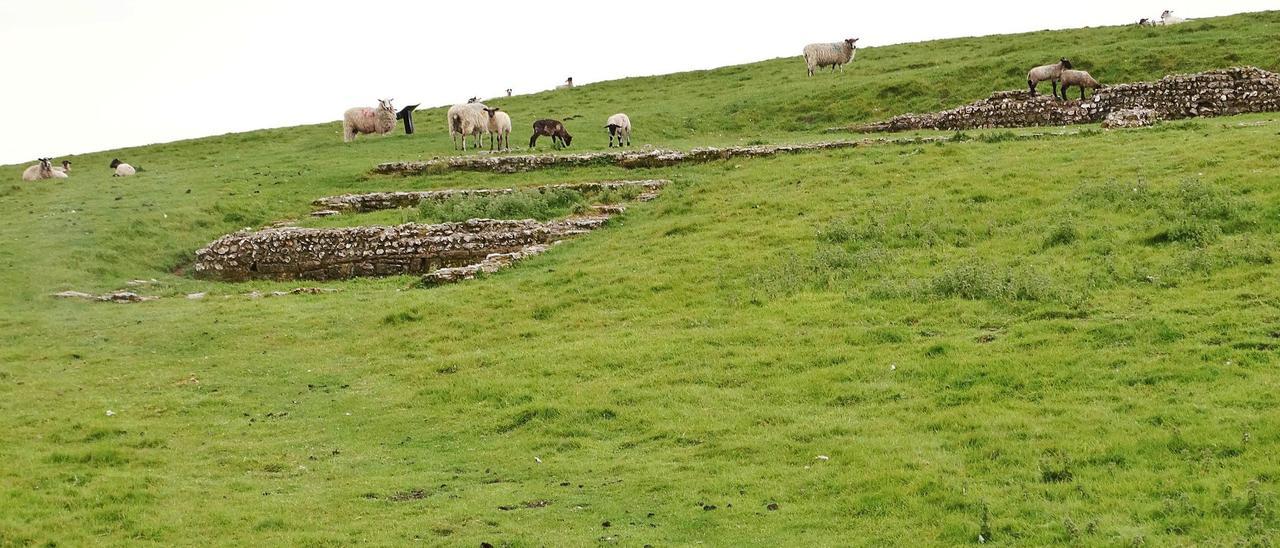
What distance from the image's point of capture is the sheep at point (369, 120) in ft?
150

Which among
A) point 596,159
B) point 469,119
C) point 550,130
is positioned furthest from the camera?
point 550,130

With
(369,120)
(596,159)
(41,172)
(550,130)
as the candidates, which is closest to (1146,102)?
(596,159)

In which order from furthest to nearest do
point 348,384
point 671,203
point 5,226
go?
1. point 5,226
2. point 671,203
3. point 348,384

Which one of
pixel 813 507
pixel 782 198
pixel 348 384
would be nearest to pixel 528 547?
pixel 813 507

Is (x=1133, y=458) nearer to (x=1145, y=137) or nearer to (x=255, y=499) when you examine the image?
(x=255, y=499)

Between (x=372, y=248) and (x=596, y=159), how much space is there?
30.1ft

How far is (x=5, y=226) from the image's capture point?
31734 millimetres

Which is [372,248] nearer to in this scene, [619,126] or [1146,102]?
[619,126]

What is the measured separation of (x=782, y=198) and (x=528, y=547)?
1676cm

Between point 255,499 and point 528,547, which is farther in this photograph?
point 255,499

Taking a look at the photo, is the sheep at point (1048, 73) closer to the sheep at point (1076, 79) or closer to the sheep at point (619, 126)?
the sheep at point (1076, 79)

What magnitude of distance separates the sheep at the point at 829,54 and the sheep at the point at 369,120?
710 inches

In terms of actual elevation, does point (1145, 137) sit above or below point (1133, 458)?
above

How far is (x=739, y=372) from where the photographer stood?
53.5ft
